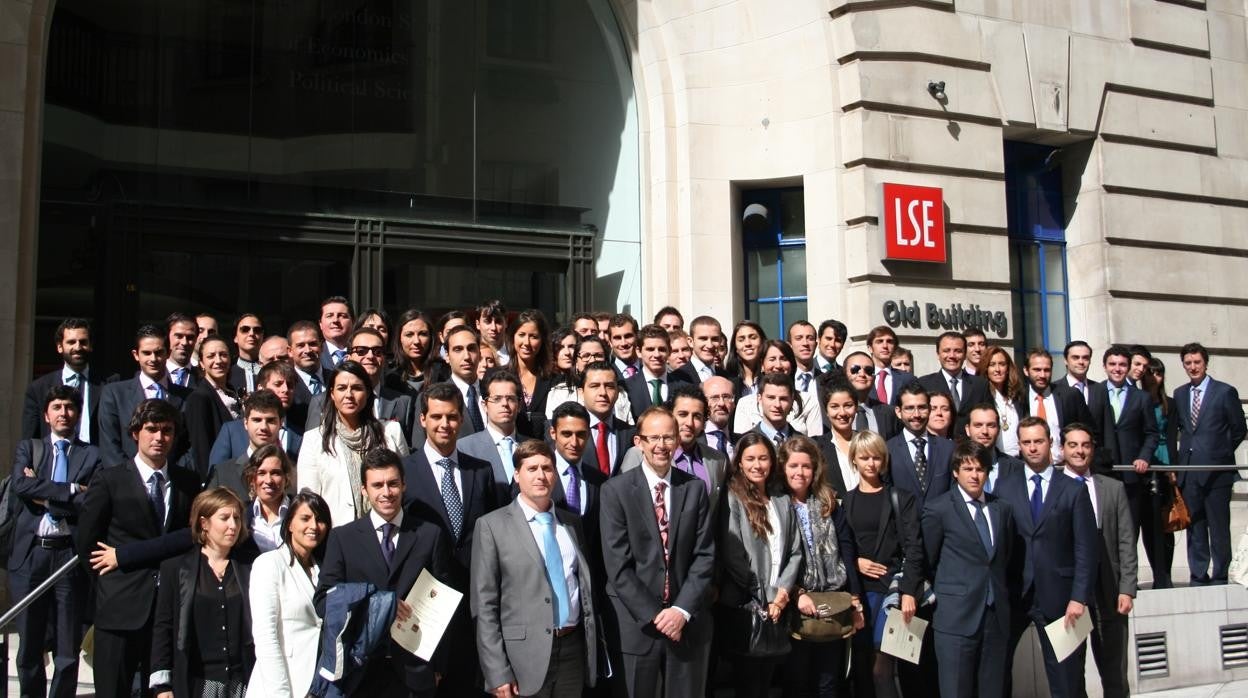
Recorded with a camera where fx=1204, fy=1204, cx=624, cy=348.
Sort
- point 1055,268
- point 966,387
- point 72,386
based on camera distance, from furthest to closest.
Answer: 1. point 1055,268
2. point 966,387
3. point 72,386

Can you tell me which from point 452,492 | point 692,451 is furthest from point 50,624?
point 692,451

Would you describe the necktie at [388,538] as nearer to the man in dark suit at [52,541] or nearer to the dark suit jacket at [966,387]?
the man in dark suit at [52,541]

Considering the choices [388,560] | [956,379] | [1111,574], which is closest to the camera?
[388,560]

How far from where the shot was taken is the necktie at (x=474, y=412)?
8.33 metres

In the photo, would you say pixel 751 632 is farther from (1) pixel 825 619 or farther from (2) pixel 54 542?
(2) pixel 54 542

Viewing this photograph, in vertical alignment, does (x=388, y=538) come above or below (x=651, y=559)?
above

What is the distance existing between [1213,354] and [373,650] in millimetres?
14240

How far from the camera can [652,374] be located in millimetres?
9406

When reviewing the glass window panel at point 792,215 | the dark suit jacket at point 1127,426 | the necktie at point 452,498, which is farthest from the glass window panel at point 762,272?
the necktie at point 452,498

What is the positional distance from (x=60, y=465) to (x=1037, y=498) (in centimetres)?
684

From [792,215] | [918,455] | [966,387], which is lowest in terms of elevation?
[918,455]

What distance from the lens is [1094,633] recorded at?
9.22m

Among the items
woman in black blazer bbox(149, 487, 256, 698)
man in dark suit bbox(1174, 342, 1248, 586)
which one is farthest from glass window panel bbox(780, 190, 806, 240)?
woman in black blazer bbox(149, 487, 256, 698)

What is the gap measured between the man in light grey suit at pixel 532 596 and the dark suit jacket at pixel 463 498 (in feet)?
0.85
